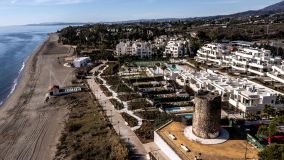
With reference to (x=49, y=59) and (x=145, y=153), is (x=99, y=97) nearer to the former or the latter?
(x=145, y=153)

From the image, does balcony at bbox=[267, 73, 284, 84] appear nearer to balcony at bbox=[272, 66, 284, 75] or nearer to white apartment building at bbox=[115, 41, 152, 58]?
balcony at bbox=[272, 66, 284, 75]

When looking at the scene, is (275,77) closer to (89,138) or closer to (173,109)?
(173,109)

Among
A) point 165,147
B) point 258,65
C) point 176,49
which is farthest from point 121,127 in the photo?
point 176,49

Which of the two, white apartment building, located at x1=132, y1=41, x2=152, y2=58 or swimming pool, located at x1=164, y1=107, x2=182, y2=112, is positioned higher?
white apartment building, located at x1=132, y1=41, x2=152, y2=58

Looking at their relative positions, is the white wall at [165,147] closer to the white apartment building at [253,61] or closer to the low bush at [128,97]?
the low bush at [128,97]

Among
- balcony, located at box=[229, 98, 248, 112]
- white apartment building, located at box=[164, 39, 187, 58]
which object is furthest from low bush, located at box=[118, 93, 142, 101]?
Answer: white apartment building, located at box=[164, 39, 187, 58]

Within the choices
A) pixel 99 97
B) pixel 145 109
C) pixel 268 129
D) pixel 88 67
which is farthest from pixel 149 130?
pixel 88 67
